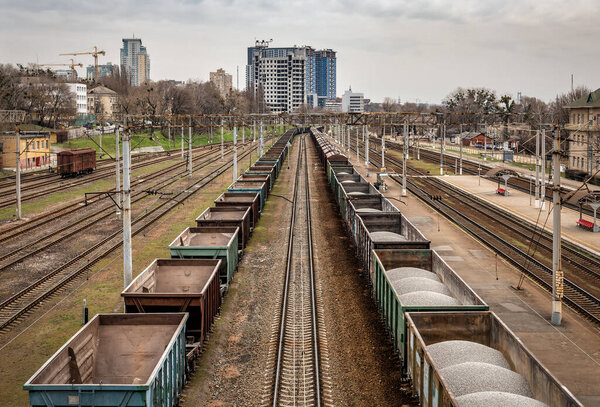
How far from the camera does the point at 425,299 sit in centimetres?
1611

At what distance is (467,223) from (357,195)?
9.02 metres

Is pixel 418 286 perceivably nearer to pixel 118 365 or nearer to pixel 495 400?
pixel 495 400

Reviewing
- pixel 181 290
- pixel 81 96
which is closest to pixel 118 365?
pixel 181 290

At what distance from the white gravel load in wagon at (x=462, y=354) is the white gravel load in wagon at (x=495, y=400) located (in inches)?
76.2

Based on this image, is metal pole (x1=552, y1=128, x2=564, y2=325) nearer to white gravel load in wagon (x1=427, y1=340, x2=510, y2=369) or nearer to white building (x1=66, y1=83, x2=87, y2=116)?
white gravel load in wagon (x1=427, y1=340, x2=510, y2=369)

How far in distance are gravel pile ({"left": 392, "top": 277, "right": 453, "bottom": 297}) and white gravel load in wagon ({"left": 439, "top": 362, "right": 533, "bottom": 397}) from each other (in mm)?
5439

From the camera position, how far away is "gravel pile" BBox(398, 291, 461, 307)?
52.2 feet

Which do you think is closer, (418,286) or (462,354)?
(462,354)

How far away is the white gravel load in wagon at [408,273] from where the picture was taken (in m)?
19.3

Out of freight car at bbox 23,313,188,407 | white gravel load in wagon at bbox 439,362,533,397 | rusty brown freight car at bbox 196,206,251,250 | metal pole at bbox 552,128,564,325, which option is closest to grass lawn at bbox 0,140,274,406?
freight car at bbox 23,313,188,407

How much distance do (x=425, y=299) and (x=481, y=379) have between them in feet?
15.4

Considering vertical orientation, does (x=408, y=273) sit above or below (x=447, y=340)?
above

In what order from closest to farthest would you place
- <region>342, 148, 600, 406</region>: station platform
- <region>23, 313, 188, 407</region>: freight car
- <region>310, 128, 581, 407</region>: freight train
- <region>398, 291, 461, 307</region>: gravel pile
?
<region>23, 313, 188, 407</region>: freight car
<region>310, 128, 581, 407</region>: freight train
<region>398, 291, 461, 307</region>: gravel pile
<region>342, 148, 600, 406</region>: station platform

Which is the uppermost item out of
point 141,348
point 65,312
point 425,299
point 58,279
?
point 425,299
